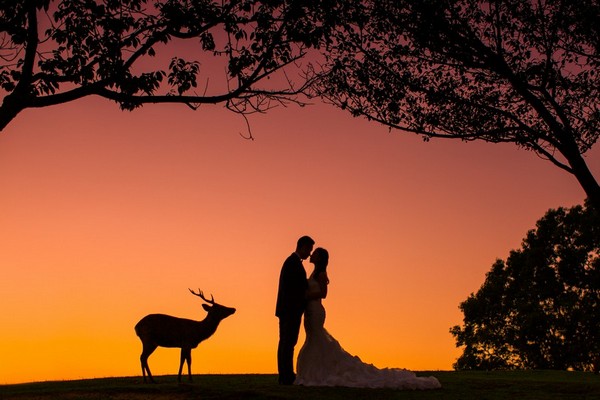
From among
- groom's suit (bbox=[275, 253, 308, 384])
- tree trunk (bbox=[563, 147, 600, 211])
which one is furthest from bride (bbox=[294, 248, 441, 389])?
tree trunk (bbox=[563, 147, 600, 211])

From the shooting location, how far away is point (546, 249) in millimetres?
47344

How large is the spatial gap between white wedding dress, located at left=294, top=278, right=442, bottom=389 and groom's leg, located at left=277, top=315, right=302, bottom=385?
0.22 m

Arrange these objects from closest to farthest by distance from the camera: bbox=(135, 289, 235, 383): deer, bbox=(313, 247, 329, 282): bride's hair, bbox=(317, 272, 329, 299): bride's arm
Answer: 1. bbox=(313, 247, 329, 282): bride's hair
2. bbox=(317, 272, 329, 299): bride's arm
3. bbox=(135, 289, 235, 383): deer

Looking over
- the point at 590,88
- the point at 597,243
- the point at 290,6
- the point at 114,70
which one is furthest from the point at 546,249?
the point at 114,70

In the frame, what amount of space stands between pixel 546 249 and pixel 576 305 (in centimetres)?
377

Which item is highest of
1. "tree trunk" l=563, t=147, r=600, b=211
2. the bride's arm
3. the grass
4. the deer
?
"tree trunk" l=563, t=147, r=600, b=211

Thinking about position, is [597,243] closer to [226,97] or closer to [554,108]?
[554,108]

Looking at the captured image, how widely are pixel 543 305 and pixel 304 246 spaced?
31.4 meters

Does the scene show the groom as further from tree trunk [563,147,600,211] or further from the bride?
tree trunk [563,147,600,211]

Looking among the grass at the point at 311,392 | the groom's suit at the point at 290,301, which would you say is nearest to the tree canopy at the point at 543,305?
the grass at the point at 311,392

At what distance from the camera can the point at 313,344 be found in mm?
20266

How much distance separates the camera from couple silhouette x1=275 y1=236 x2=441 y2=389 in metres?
19.7

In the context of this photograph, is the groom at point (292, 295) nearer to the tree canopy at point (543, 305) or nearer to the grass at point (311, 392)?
the grass at point (311, 392)

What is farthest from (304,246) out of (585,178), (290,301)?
(585,178)
